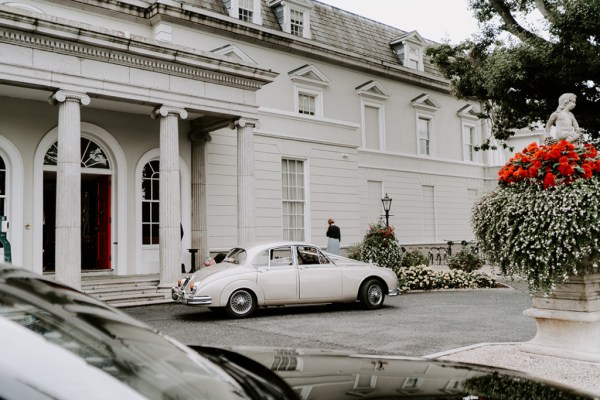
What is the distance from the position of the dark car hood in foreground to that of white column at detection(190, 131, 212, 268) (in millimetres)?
15117

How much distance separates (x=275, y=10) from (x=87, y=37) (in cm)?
1096

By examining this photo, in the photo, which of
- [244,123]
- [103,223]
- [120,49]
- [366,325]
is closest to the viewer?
[366,325]

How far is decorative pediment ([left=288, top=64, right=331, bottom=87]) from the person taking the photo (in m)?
21.0

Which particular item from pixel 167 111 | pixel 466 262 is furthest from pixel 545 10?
pixel 167 111

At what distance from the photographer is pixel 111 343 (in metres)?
1.40

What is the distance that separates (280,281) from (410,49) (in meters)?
19.3

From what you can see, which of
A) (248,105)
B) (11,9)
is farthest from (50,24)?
(248,105)

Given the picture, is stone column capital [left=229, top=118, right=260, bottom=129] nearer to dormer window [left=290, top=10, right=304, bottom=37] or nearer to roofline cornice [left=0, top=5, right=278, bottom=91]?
roofline cornice [left=0, top=5, right=278, bottom=91]

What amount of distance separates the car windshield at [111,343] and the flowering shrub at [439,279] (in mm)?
15305

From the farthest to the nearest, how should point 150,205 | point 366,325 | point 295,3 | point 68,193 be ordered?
point 295,3 → point 150,205 → point 68,193 → point 366,325

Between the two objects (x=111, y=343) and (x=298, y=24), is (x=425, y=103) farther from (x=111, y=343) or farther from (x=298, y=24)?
(x=111, y=343)

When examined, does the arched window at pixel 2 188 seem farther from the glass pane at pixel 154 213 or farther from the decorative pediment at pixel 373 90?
the decorative pediment at pixel 373 90

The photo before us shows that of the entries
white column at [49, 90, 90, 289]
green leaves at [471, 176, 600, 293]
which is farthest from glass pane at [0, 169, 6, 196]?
green leaves at [471, 176, 600, 293]

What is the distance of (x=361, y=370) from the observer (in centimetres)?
215
